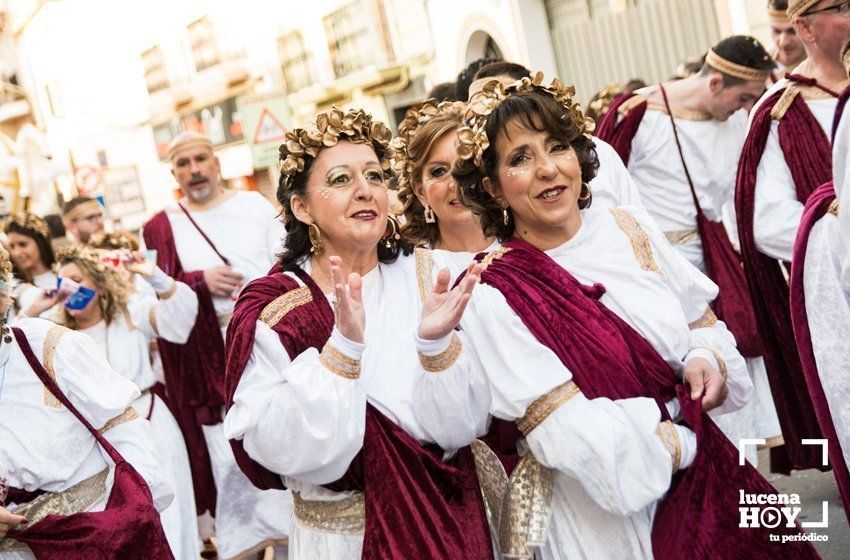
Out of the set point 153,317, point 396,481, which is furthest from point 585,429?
point 153,317

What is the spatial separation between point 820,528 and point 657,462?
266 centimetres

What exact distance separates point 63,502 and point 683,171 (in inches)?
143

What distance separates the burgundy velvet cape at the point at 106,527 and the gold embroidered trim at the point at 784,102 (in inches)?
115

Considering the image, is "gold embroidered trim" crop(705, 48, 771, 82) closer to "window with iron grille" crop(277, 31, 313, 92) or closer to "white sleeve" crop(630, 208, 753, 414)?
"white sleeve" crop(630, 208, 753, 414)

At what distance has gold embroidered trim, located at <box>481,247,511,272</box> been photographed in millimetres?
3467

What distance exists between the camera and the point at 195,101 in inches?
1211

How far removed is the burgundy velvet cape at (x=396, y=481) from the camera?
3377 mm

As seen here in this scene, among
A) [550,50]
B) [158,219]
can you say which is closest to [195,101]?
[550,50]

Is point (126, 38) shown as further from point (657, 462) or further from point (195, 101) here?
point (657, 462)

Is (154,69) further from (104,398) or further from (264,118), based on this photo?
(104,398)

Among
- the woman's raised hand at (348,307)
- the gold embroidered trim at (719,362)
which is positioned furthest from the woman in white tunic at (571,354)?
the woman's raised hand at (348,307)

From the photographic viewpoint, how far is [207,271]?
693cm

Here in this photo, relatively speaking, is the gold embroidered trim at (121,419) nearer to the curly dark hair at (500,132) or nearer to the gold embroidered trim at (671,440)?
the curly dark hair at (500,132)

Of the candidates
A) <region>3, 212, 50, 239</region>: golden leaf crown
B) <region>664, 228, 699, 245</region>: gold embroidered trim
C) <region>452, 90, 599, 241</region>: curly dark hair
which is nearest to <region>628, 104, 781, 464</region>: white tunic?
<region>664, 228, 699, 245</region>: gold embroidered trim
